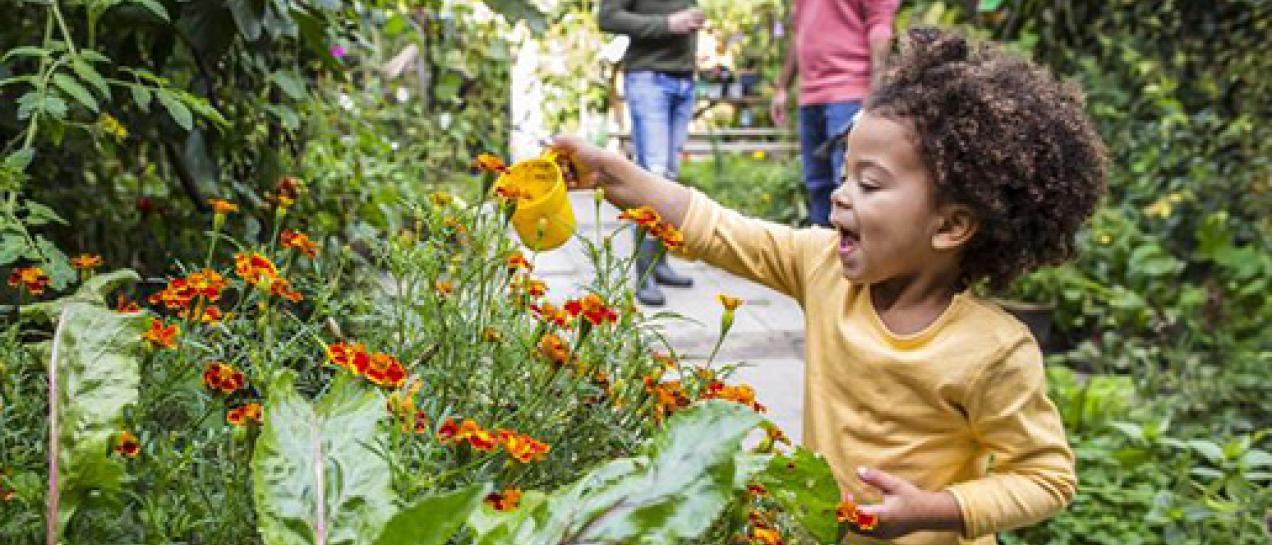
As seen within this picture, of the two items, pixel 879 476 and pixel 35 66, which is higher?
pixel 35 66

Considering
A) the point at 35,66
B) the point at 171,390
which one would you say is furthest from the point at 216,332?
the point at 35,66

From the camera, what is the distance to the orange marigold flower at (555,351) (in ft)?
3.96

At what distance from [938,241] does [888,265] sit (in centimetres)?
7

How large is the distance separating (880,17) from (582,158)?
2961 mm

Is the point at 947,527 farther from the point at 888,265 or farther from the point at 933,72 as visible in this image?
the point at 933,72

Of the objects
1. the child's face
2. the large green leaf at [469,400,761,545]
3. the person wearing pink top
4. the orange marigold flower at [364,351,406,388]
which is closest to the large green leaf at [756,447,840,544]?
the large green leaf at [469,400,761,545]

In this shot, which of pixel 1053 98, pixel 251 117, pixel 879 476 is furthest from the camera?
pixel 251 117

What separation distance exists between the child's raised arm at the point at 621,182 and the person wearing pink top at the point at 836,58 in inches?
107

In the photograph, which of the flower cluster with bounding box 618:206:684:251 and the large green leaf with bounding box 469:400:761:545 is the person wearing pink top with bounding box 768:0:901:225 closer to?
the flower cluster with bounding box 618:206:684:251

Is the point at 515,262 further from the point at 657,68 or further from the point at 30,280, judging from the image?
the point at 657,68

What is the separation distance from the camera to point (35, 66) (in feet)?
6.39

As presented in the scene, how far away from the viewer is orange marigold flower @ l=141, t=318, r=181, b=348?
1.05 meters

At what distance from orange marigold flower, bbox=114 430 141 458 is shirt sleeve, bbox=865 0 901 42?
152 inches

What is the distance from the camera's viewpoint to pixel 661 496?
2.89 feet
